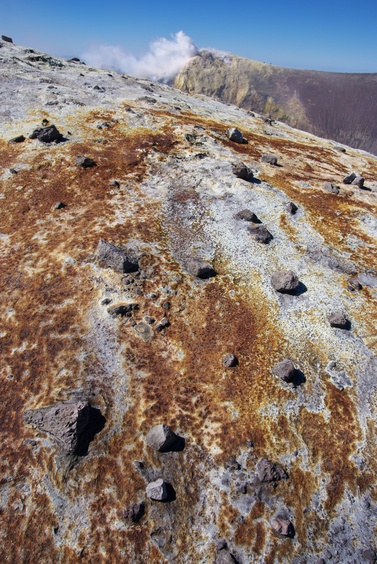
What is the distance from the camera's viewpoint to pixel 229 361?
14969 mm

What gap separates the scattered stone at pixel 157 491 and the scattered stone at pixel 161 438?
1.09 metres

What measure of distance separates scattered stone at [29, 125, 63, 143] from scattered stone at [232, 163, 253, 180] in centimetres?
1503

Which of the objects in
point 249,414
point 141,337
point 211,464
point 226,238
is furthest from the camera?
point 226,238

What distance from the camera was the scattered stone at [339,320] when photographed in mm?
16656

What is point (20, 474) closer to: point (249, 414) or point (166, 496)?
point (166, 496)

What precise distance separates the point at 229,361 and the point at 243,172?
635 inches

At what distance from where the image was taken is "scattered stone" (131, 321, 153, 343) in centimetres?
1577

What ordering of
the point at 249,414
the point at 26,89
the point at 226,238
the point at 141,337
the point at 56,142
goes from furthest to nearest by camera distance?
1. the point at 26,89
2. the point at 56,142
3. the point at 226,238
4. the point at 141,337
5. the point at 249,414

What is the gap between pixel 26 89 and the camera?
36.7 metres

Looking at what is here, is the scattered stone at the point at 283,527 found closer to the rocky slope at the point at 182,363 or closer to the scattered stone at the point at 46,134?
the rocky slope at the point at 182,363

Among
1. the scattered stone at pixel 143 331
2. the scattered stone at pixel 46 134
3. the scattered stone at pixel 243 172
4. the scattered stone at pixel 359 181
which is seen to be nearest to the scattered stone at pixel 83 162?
the scattered stone at pixel 46 134

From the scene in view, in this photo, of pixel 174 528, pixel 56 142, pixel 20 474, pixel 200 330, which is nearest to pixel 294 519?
pixel 174 528

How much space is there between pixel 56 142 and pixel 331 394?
89.9ft

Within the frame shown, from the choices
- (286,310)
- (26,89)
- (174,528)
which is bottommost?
(174,528)
